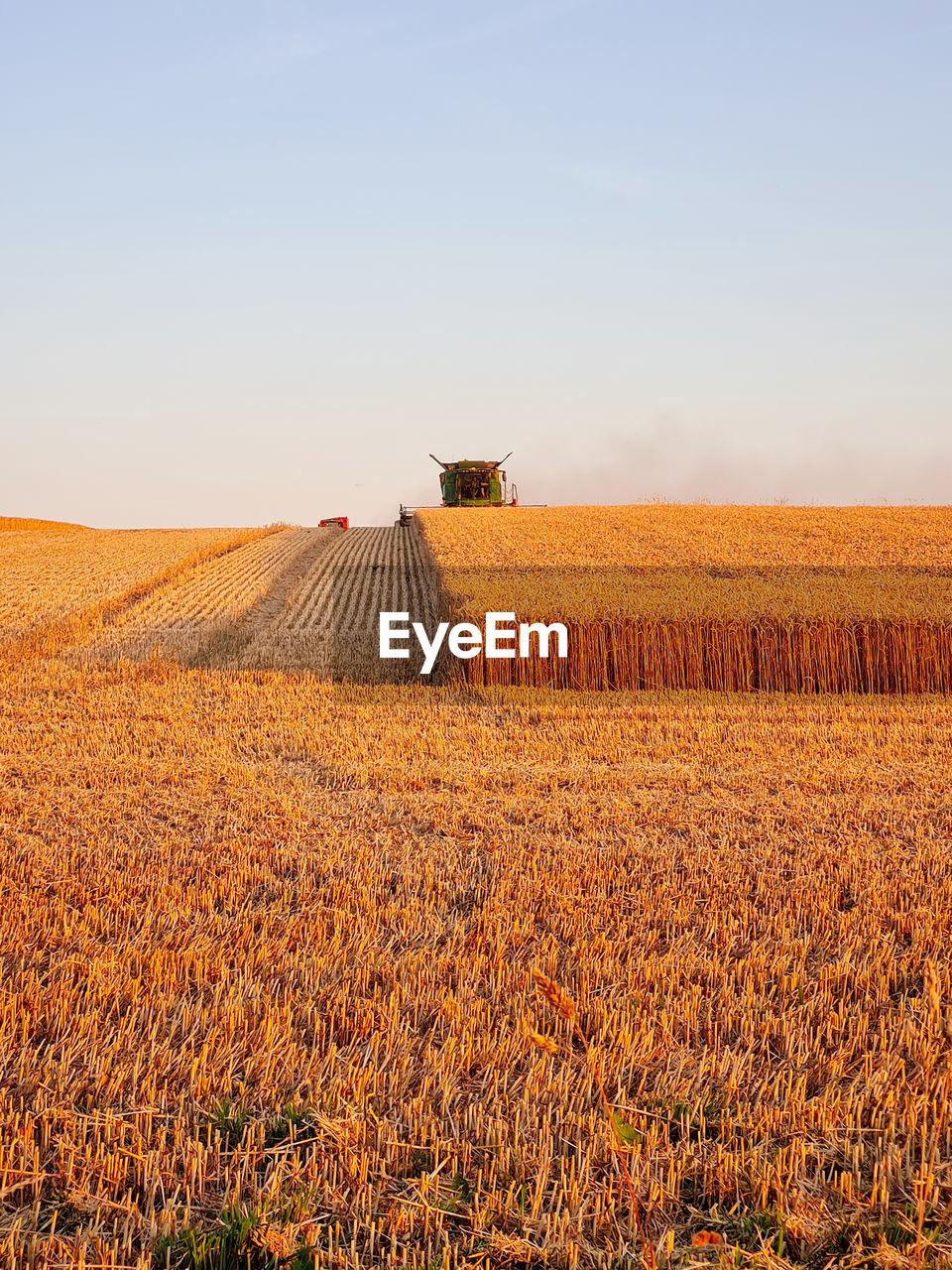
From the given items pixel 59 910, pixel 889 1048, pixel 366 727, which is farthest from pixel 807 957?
pixel 366 727

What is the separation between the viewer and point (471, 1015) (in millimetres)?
4289

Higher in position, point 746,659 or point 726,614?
point 726,614

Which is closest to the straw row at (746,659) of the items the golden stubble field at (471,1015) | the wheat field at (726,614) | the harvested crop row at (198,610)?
the wheat field at (726,614)

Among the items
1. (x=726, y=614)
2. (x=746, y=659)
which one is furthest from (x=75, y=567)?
(x=746, y=659)

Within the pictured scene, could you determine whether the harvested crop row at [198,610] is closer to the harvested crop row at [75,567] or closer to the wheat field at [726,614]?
the harvested crop row at [75,567]

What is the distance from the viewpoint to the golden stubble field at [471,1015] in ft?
10.2

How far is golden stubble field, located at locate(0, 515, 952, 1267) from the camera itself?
10.2 feet

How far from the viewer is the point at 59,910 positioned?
5508mm

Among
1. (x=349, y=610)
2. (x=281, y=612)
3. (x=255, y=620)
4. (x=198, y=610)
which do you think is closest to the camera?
(x=255, y=620)

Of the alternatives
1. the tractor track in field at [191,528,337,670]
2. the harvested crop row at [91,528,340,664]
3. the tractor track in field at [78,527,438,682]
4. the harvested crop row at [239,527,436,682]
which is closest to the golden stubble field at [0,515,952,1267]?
the harvested crop row at [239,527,436,682]

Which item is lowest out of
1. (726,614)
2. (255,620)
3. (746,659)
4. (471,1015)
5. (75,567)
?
(471,1015)

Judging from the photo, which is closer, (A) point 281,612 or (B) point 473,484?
(A) point 281,612

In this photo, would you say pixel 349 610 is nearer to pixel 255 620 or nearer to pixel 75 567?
pixel 255 620

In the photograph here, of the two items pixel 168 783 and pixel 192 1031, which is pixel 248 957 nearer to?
pixel 192 1031
